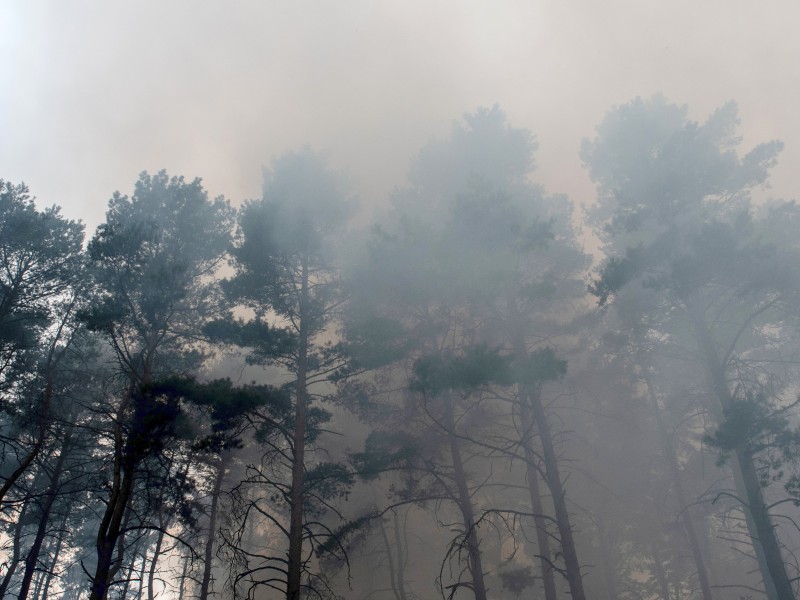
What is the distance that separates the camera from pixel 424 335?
55.4 feet

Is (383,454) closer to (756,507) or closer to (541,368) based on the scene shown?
(541,368)

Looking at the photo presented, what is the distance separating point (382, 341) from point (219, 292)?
552 cm

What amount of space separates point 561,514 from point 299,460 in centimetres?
609

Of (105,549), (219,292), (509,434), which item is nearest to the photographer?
(105,549)

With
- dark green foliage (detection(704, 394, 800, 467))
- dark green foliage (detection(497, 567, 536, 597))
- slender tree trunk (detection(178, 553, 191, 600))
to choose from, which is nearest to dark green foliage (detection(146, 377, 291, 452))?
slender tree trunk (detection(178, 553, 191, 600))

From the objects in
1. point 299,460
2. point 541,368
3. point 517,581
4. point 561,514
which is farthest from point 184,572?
point 541,368

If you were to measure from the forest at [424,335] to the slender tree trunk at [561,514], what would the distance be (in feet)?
0.17

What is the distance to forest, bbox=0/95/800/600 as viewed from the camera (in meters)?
11.2

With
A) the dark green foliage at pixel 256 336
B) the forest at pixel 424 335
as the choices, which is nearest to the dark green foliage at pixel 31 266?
the forest at pixel 424 335

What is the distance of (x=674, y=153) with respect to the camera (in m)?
13.6

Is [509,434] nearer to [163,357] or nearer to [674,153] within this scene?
[674,153]

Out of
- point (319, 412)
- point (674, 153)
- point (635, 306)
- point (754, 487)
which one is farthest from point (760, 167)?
point (319, 412)

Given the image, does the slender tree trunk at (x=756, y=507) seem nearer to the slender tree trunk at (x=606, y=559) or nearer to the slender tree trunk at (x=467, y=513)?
the slender tree trunk at (x=467, y=513)

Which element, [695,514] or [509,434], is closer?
[509,434]
